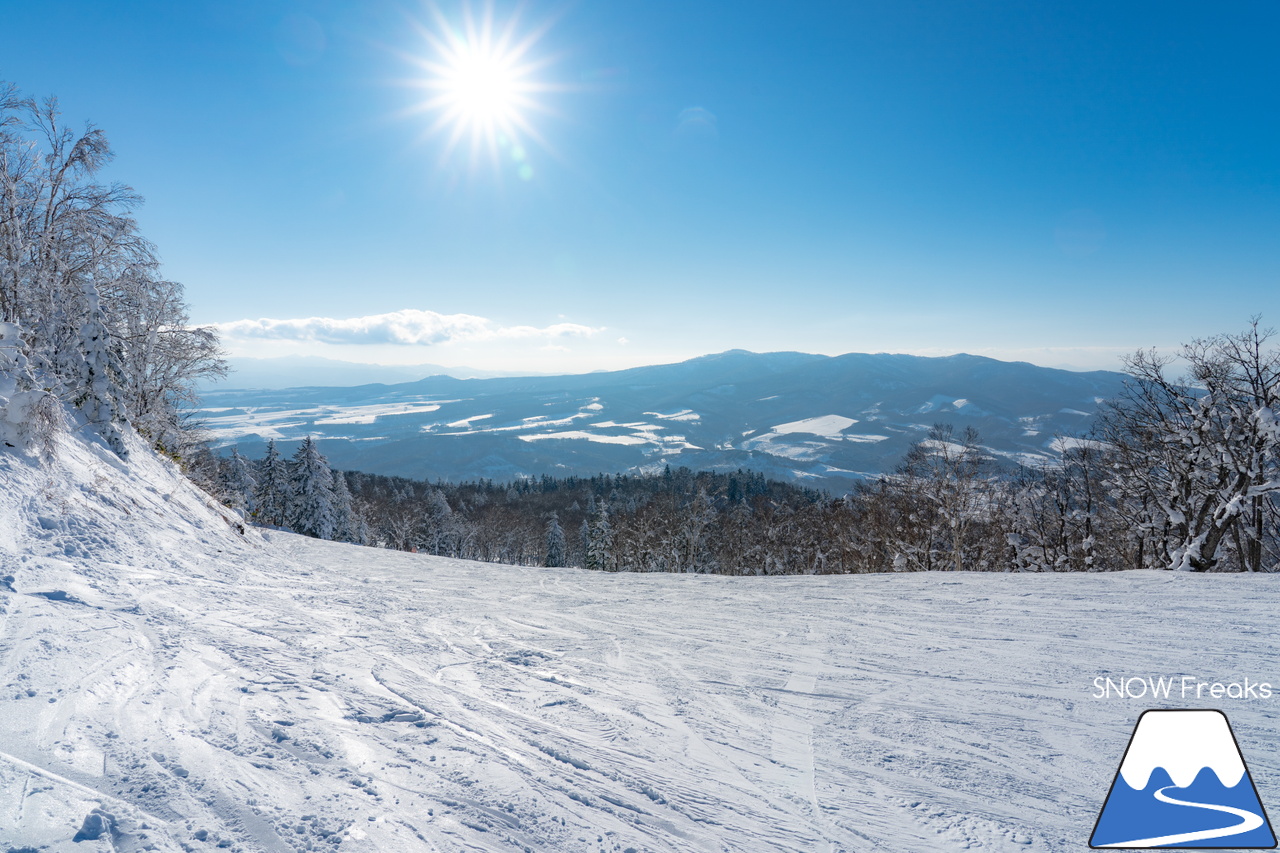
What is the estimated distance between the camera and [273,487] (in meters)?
40.2

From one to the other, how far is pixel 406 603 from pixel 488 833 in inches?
245

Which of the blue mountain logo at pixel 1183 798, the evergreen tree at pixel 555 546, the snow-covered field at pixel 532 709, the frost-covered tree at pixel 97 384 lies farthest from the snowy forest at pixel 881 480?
the evergreen tree at pixel 555 546

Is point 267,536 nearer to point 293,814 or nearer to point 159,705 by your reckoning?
point 159,705

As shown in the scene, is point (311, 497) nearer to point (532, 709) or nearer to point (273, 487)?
point (273, 487)

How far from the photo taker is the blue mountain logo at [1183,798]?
9.67ft

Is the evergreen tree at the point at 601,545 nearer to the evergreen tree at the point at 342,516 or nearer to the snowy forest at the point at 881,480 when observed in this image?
the snowy forest at the point at 881,480

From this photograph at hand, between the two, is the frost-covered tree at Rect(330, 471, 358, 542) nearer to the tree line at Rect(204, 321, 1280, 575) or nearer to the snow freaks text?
the tree line at Rect(204, 321, 1280, 575)

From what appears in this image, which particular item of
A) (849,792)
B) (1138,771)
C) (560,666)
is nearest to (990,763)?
(1138,771)

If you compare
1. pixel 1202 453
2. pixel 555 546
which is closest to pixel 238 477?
pixel 555 546

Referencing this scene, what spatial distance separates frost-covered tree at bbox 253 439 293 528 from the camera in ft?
129

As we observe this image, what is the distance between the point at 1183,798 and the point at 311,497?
43215 millimetres

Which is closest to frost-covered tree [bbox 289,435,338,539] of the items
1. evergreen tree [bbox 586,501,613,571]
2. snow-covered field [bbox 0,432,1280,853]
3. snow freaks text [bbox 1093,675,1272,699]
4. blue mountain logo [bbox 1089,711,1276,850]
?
evergreen tree [bbox 586,501,613,571]

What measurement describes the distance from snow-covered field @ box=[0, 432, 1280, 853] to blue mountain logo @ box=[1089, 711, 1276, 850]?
25 centimetres

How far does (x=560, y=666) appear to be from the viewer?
18.9 feet
